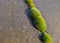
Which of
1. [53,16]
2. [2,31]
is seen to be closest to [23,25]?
[2,31]

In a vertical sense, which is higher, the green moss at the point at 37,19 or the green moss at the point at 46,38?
the green moss at the point at 37,19

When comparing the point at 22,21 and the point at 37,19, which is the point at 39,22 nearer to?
the point at 37,19

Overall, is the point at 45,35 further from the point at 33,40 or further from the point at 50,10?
the point at 50,10

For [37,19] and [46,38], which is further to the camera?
[37,19]

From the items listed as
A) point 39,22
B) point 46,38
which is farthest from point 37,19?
point 46,38

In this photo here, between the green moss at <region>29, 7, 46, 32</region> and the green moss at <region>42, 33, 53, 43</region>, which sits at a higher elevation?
the green moss at <region>29, 7, 46, 32</region>
